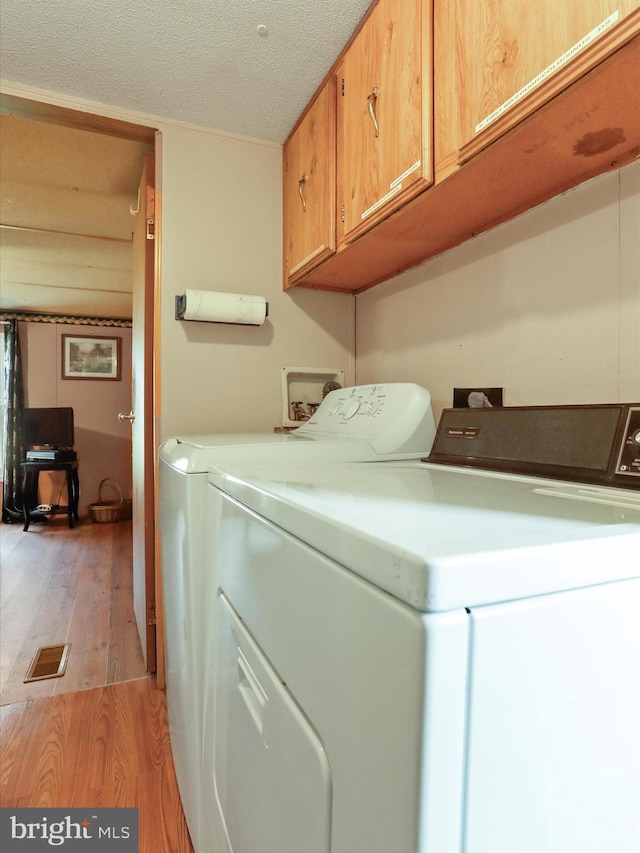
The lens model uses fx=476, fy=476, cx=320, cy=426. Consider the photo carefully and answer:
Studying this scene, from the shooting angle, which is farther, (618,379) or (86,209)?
(86,209)

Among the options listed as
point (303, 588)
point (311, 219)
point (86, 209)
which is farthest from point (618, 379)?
point (86, 209)

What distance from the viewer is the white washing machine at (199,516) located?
1.04 m

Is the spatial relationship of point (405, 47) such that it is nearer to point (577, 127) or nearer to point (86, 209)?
point (577, 127)

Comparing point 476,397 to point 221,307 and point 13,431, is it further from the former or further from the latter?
point 13,431

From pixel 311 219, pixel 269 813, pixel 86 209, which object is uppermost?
pixel 86 209

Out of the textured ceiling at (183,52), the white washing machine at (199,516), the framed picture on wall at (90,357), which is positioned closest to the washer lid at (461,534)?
the white washing machine at (199,516)

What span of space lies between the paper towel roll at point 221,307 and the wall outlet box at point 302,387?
0.28 meters

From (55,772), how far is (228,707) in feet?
3.26

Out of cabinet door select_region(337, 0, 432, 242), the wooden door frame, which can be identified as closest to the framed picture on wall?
the wooden door frame

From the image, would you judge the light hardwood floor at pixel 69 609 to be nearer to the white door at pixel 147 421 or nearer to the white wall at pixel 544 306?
the white door at pixel 147 421

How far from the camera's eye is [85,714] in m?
1.71

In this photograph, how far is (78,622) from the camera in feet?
8.03

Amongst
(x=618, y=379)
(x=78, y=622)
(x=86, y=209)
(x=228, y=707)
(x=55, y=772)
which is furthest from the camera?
(x=86, y=209)

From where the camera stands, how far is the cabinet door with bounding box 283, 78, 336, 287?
156 cm
